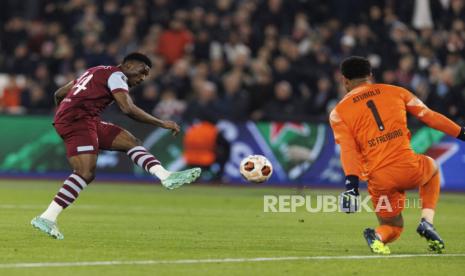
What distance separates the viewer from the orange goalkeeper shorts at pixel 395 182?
1048 centimetres

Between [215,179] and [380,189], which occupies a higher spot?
[380,189]

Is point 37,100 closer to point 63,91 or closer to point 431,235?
point 63,91

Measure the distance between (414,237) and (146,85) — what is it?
12674mm

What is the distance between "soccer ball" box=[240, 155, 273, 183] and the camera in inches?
500

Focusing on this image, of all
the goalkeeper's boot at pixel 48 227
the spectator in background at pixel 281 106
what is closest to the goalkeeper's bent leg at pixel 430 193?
the goalkeeper's boot at pixel 48 227

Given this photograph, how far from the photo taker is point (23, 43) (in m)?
26.6

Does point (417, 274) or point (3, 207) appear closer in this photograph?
point (417, 274)

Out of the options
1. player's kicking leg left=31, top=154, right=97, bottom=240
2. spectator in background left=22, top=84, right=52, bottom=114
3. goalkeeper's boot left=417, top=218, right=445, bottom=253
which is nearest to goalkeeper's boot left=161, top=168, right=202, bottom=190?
player's kicking leg left=31, top=154, right=97, bottom=240

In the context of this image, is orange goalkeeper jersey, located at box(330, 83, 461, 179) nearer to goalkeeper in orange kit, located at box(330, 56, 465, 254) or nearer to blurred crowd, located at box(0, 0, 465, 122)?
goalkeeper in orange kit, located at box(330, 56, 465, 254)

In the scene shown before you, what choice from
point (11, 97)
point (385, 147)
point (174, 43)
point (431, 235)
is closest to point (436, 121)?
point (385, 147)

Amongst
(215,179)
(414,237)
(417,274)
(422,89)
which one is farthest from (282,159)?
(417,274)

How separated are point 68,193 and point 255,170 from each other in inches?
88.6

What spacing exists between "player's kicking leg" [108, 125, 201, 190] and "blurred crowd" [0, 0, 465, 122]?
10632 millimetres

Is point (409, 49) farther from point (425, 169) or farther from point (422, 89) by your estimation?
point (425, 169)
